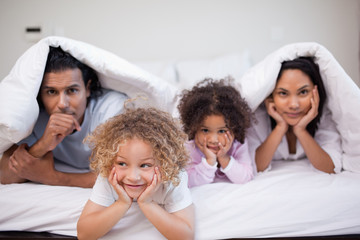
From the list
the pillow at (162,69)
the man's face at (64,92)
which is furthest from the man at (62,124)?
the pillow at (162,69)

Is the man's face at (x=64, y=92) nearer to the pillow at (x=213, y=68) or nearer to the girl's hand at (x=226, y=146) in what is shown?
the girl's hand at (x=226, y=146)

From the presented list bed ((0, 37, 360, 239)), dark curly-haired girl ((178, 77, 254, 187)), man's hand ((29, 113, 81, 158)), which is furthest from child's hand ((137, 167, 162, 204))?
man's hand ((29, 113, 81, 158))

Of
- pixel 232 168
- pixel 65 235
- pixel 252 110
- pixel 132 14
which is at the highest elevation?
pixel 132 14

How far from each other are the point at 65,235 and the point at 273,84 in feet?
2.61

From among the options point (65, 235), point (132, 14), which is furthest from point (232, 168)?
point (132, 14)

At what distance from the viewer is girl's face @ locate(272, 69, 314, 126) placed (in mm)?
988

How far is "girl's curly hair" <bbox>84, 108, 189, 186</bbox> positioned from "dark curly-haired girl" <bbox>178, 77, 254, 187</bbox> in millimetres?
162

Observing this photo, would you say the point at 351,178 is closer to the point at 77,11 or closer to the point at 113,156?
the point at 113,156

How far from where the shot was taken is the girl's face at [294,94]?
0.99 m

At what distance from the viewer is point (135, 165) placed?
683 millimetres

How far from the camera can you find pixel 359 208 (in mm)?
788

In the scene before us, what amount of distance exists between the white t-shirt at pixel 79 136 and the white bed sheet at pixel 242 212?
0.74ft

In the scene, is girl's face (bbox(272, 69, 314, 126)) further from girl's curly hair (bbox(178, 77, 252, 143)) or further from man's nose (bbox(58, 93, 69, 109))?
man's nose (bbox(58, 93, 69, 109))

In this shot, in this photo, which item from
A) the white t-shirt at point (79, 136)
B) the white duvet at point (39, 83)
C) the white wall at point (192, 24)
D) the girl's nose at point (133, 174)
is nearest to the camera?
the girl's nose at point (133, 174)
